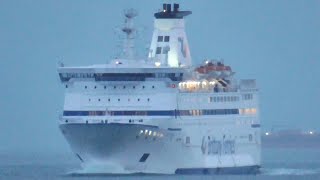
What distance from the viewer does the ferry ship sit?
92.9 meters

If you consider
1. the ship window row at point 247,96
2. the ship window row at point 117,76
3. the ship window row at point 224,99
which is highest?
the ship window row at point 117,76

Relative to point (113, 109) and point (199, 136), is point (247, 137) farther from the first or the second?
point (113, 109)

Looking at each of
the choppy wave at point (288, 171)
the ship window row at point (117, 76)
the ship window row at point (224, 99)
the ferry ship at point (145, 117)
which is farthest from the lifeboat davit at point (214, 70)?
the choppy wave at point (288, 171)

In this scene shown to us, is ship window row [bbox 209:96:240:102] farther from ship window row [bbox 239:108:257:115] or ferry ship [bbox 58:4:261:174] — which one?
ship window row [bbox 239:108:257:115]

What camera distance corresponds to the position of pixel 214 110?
323 ft

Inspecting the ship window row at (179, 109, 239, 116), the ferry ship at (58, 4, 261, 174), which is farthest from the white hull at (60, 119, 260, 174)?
the ship window row at (179, 109, 239, 116)

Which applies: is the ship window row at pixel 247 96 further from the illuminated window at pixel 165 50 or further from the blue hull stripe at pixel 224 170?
the illuminated window at pixel 165 50

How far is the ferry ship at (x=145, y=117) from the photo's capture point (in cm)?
9288

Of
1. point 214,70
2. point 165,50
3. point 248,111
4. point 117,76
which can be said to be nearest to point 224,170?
point 248,111

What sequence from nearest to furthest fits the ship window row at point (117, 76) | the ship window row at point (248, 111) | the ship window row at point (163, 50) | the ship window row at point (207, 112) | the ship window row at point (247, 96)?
the ship window row at point (117, 76), the ship window row at point (207, 112), the ship window row at point (163, 50), the ship window row at point (248, 111), the ship window row at point (247, 96)

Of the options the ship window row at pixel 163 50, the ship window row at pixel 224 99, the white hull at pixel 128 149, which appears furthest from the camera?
the ship window row at pixel 163 50

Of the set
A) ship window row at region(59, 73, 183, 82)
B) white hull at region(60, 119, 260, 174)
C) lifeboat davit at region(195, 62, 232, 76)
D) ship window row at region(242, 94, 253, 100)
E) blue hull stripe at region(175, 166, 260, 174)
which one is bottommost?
blue hull stripe at region(175, 166, 260, 174)

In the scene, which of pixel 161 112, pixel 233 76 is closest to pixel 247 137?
pixel 233 76

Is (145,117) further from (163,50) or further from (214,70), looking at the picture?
(214,70)
